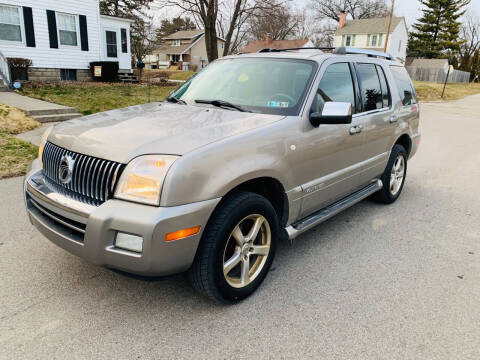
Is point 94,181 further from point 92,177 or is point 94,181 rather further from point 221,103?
point 221,103

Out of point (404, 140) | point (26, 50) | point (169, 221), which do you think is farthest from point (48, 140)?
point (26, 50)

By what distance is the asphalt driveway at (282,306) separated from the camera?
248 centimetres

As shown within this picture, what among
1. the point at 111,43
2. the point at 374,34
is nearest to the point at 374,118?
the point at 111,43

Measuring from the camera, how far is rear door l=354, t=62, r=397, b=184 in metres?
4.23

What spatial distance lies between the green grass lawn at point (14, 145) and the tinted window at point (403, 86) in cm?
544

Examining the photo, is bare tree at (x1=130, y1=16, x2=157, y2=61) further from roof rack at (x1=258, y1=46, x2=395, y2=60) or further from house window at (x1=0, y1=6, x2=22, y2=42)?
roof rack at (x1=258, y1=46, x2=395, y2=60)

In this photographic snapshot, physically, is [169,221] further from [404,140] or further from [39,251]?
[404,140]

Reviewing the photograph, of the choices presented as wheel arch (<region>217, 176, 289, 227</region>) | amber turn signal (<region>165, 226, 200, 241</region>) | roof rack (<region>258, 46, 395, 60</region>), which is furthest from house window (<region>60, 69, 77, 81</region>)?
amber turn signal (<region>165, 226, 200, 241</region>)

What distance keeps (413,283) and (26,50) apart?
18453 mm

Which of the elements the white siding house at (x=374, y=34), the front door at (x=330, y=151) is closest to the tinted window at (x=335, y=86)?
the front door at (x=330, y=151)

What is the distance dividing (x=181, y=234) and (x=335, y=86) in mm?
2265

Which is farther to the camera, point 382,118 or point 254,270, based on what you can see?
point 382,118

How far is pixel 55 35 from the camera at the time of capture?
58.3ft

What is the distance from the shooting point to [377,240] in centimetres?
418
